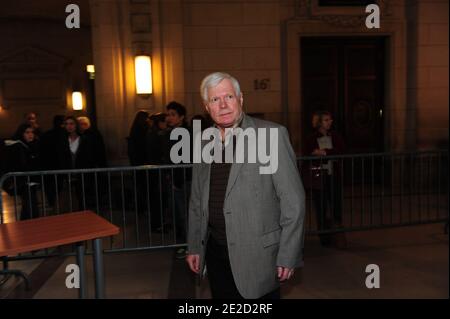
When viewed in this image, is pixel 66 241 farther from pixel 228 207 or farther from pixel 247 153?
pixel 247 153

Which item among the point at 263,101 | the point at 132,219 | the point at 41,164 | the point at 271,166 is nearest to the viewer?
the point at 271,166

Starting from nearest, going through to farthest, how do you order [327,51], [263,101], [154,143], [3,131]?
[154,143] < [263,101] < [327,51] < [3,131]

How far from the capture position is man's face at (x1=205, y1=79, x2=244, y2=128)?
2684 millimetres

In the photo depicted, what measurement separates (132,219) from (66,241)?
505 centimetres

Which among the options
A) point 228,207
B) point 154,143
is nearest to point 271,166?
point 228,207

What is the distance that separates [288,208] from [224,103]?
2.21 ft

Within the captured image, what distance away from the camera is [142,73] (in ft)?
29.2

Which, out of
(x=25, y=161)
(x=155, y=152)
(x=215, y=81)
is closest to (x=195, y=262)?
(x=215, y=81)

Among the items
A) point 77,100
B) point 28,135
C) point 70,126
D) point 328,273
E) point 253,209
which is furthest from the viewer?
point 77,100

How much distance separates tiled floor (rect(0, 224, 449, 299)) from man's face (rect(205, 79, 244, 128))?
2.39 metres

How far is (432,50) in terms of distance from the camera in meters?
9.90

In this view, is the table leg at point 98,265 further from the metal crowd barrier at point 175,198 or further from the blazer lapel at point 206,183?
the metal crowd barrier at point 175,198

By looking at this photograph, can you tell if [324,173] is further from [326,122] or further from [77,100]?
[77,100]

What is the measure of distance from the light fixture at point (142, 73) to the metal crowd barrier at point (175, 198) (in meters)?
1.70
